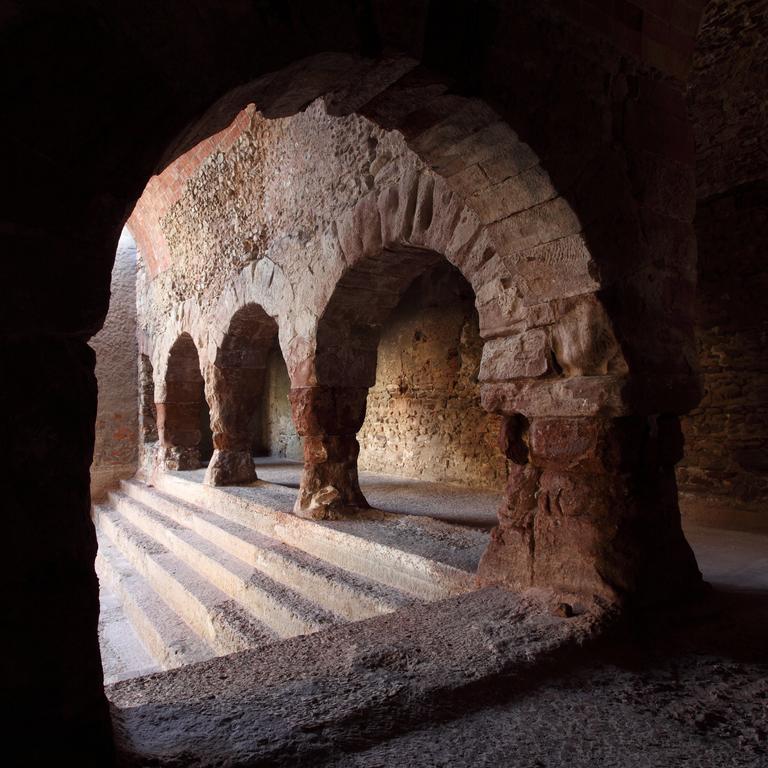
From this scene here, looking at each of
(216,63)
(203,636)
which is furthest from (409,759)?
(203,636)

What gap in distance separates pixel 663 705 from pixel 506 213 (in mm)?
1861

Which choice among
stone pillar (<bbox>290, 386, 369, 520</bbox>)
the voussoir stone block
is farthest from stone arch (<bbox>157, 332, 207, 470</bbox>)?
the voussoir stone block

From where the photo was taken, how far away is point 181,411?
8.94 metres

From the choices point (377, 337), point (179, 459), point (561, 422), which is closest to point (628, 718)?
point (561, 422)

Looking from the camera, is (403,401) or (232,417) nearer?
(232,417)

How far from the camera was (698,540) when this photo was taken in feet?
13.8

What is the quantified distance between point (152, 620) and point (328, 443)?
2015mm

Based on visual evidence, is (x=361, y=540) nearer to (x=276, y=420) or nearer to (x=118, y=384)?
(x=276, y=420)

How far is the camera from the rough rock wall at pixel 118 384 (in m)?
10.4

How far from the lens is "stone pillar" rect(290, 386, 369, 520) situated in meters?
4.84

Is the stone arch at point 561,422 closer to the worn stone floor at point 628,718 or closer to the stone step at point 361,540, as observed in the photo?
the worn stone floor at point 628,718

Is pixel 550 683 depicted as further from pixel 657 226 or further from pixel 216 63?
pixel 216 63

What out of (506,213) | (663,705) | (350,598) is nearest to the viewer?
(663,705)

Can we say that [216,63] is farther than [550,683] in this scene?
No
